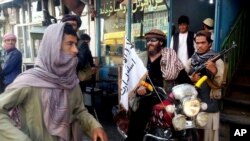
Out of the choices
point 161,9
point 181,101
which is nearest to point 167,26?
point 161,9

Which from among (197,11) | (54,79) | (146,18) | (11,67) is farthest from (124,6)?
(54,79)

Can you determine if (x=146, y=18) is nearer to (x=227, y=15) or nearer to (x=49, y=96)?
(x=227, y=15)

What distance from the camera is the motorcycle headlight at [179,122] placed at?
2.84 meters

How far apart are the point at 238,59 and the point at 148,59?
310 cm

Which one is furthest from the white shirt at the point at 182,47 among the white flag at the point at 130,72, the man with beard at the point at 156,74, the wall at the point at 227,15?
the white flag at the point at 130,72

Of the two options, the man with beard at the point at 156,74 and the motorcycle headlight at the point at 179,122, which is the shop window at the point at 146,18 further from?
the motorcycle headlight at the point at 179,122

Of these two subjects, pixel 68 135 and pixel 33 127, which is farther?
pixel 68 135

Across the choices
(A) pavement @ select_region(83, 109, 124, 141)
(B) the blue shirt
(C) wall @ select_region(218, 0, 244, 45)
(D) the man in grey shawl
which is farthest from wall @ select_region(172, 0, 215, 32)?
(D) the man in grey shawl

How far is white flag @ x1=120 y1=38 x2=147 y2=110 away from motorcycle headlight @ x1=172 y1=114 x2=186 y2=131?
1.77 feet

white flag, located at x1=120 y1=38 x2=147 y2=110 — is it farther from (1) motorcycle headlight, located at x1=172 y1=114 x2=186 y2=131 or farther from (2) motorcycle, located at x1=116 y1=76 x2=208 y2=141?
(1) motorcycle headlight, located at x1=172 y1=114 x2=186 y2=131

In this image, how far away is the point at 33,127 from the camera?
81.7 inches

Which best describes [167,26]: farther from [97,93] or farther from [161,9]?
[97,93]

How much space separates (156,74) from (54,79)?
1.87 metres

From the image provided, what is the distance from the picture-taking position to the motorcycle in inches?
111
